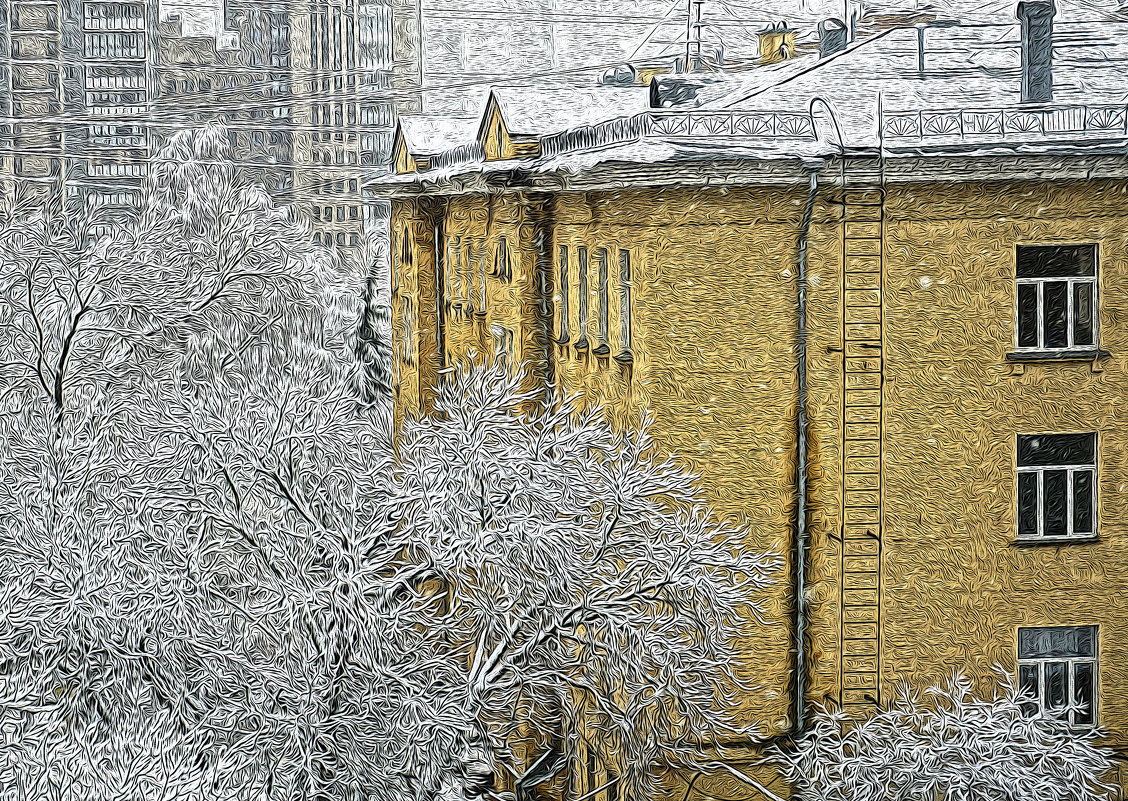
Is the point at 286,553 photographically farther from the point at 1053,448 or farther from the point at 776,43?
the point at 1053,448

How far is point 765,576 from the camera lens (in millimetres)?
4797

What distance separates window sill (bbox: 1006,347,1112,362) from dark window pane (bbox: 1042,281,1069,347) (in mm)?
44

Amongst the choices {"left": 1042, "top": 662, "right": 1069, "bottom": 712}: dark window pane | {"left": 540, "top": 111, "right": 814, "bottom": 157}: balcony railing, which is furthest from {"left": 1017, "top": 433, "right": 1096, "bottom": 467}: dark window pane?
{"left": 540, "top": 111, "right": 814, "bottom": 157}: balcony railing

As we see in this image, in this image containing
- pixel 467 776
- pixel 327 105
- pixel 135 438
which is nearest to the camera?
pixel 467 776

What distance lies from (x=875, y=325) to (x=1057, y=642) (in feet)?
5.34

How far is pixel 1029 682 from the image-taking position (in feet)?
16.2

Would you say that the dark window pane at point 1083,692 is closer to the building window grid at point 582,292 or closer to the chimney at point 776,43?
the building window grid at point 582,292

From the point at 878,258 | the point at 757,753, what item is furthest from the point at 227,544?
the point at 878,258

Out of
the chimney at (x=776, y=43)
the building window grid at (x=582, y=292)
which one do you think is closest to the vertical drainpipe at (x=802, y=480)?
the chimney at (x=776, y=43)

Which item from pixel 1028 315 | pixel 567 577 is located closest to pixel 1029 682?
pixel 1028 315

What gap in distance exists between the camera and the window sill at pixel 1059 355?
4.75 m

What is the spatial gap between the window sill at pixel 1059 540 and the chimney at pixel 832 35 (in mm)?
2245

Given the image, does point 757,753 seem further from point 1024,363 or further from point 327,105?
point 327,105

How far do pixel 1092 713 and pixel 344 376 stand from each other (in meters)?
3.58
